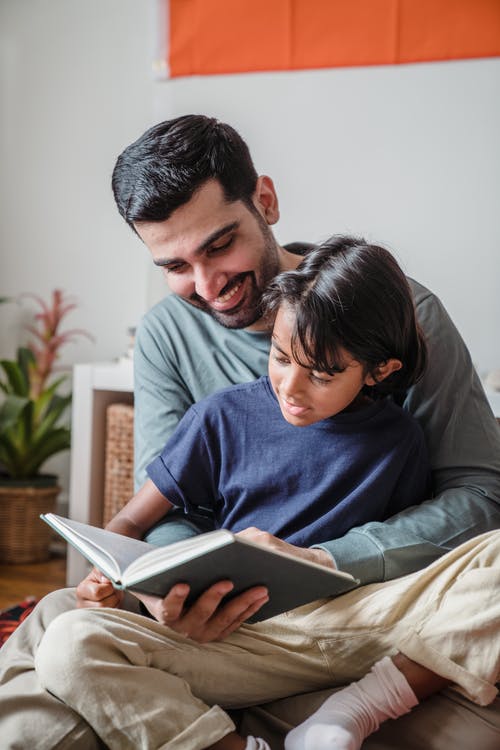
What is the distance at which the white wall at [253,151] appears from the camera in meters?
2.74

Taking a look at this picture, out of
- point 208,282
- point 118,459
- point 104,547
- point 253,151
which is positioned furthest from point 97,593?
point 253,151

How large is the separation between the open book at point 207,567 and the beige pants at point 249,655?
0.28ft

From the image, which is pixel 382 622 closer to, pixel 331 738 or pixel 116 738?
pixel 331 738

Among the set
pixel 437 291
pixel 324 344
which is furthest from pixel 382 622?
pixel 437 291

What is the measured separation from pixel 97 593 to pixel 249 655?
9.4 inches

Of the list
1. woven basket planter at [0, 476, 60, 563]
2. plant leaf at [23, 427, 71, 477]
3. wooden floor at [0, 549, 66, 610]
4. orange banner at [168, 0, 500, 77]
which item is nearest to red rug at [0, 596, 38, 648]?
wooden floor at [0, 549, 66, 610]

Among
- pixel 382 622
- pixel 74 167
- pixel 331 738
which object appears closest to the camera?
pixel 331 738

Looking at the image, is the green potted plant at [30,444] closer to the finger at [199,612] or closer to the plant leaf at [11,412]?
the plant leaf at [11,412]

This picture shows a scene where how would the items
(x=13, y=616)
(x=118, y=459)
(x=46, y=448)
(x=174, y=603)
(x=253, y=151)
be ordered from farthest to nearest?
1. (x=46, y=448)
2. (x=253, y=151)
3. (x=118, y=459)
4. (x=13, y=616)
5. (x=174, y=603)

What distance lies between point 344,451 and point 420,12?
6.26 ft

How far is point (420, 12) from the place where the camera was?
2.75 meters

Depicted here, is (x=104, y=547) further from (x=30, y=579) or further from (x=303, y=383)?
(x=30, y=579)

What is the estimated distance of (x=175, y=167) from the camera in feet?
4.80

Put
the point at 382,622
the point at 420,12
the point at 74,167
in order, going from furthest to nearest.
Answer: the point at 74,167 < the point at 420,12 < the point at 382,622
